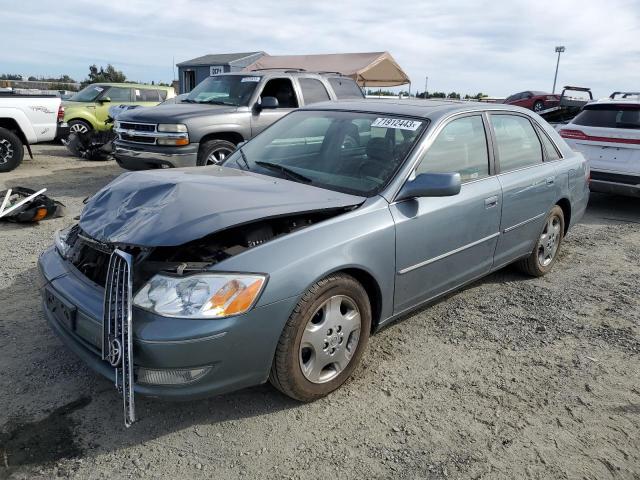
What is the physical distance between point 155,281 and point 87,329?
0.47 m

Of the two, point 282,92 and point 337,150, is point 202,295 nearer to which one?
point 337,150

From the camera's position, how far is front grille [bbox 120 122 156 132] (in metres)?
7.67

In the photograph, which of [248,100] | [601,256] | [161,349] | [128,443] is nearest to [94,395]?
[128,443]

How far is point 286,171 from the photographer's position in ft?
12.0

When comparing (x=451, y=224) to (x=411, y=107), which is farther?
(x=411, y=107)

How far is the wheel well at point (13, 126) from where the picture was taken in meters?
9.60

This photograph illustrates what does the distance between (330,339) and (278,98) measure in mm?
6438

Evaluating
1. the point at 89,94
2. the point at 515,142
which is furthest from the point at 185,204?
the point at 89,94

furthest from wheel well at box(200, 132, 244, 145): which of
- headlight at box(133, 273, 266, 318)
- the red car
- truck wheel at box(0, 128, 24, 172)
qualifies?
the red car

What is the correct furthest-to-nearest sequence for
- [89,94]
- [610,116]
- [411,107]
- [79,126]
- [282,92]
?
[89,94] < [79,126] < [282,92] < [610,116] < [411,107]

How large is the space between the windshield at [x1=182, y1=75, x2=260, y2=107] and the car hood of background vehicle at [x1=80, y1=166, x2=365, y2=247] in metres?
5.14

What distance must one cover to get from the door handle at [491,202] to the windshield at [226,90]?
5288mm

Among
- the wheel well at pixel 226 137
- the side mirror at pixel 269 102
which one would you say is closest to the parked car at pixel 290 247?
the wheel well at pixel 226 137

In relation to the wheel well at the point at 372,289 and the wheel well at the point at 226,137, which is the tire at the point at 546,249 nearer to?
the wheel well at the point at 372,289
